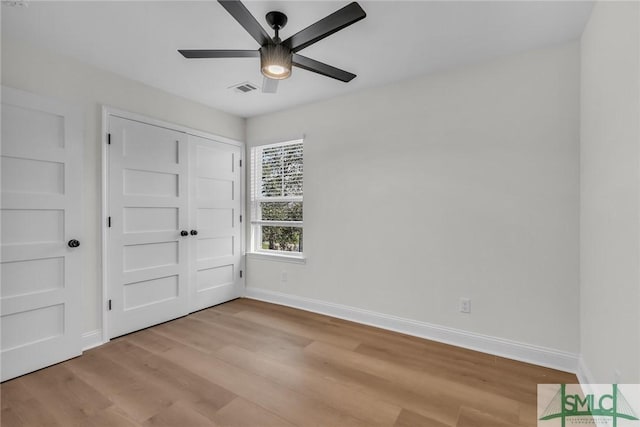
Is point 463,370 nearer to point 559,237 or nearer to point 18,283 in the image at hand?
point 559,237

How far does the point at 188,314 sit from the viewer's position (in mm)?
3451

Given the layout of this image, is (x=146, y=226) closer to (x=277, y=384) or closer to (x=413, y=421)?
(x=277, y=384)

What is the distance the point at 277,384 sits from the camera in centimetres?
207

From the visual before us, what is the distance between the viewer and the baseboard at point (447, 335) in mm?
2285

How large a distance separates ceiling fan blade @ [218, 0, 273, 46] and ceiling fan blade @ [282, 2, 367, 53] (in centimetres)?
15

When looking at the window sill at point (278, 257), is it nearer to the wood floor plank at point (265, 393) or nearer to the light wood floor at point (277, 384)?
the light wood floor at point (277, 384)

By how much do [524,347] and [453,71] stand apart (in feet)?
7.90

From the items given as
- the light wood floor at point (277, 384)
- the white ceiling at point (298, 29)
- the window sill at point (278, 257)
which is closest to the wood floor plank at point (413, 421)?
the light wood floor at point (277, 384)

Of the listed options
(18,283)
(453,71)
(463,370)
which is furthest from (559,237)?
(18,283)

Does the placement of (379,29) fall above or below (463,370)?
above

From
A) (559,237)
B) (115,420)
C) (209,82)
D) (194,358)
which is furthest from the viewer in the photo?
(209,82)

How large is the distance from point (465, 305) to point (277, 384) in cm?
172

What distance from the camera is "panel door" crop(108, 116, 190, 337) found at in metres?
2.82

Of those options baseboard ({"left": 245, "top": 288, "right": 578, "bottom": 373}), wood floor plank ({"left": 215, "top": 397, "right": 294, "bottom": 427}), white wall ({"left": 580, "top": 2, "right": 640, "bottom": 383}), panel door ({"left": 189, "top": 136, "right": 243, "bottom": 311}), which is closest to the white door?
panel door ({"left": 189, "top": 136, "right": 243, "bottom": 311})
